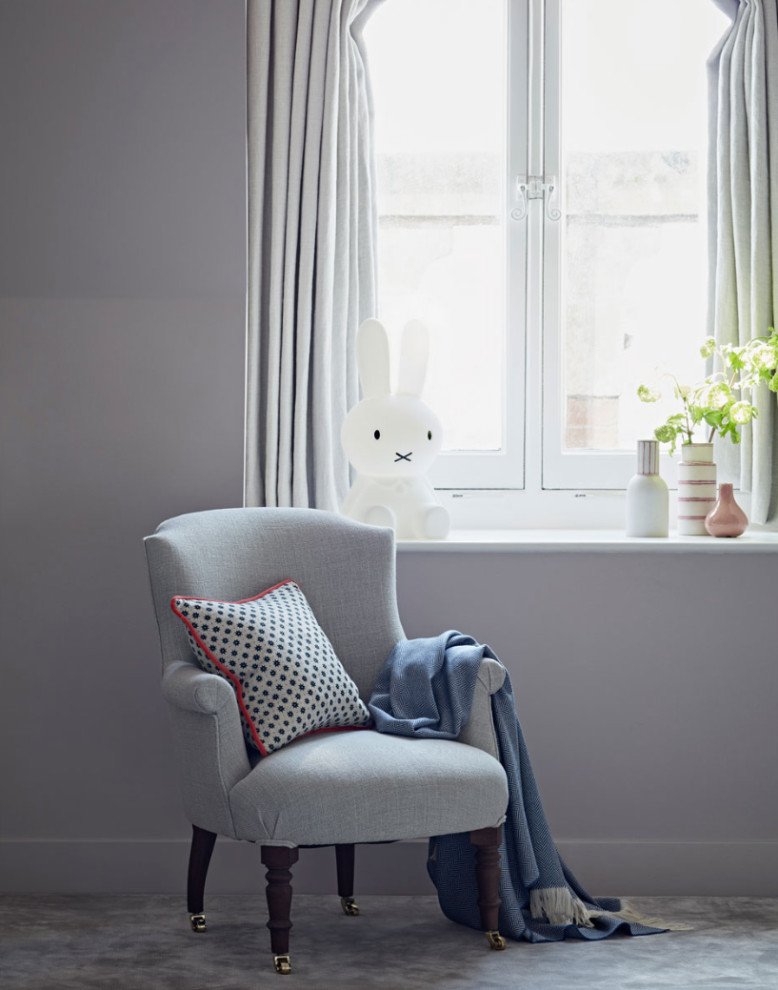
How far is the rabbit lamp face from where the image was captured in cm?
269

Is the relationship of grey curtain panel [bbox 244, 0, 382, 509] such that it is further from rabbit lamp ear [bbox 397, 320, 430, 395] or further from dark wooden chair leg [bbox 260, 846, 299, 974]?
dark wooden chair leg [bbox 260, 846, 299, 974]

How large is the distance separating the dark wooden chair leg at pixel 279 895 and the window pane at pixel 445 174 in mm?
1435

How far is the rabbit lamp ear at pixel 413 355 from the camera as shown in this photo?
2768 millimetres

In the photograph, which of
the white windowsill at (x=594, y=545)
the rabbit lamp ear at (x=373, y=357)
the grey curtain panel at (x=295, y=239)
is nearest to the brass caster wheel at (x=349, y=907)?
the white windowsill at (x=594, y=545)

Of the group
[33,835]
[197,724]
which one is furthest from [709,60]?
[33,835]

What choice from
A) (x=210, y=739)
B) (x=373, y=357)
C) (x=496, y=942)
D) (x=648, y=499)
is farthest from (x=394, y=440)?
(x=496, y=942)

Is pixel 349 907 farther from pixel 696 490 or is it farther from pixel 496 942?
pixel 696 490

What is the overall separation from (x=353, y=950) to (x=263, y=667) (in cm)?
65

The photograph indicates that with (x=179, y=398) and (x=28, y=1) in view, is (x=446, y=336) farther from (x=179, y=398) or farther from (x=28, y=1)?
(x=28, y=1)

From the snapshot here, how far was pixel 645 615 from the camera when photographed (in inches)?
105

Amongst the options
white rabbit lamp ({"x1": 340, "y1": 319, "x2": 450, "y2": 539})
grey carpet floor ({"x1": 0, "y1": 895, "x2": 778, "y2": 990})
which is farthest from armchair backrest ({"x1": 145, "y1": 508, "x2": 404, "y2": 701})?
grey carpet floor ({"x1": 0, "y1": 895, "x2": 778, "y2": 990})

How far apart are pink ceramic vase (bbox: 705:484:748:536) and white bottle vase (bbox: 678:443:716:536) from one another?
0.05 meters

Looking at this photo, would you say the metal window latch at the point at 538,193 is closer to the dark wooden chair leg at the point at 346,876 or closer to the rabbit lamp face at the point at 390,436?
the rabbit lamp face at the point at 390,436

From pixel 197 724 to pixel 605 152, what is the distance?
6.64 feet
